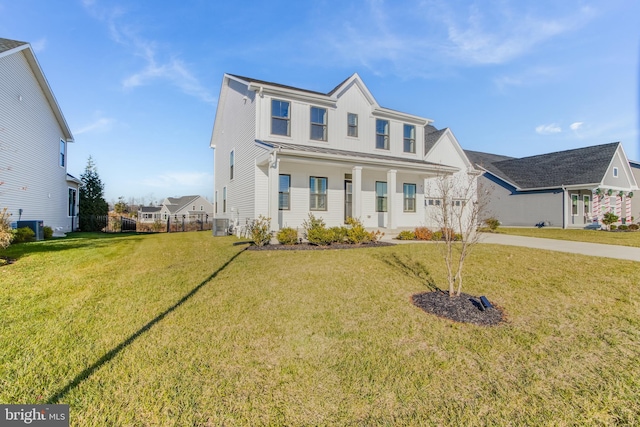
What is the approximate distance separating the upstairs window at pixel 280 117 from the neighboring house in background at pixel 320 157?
4cm

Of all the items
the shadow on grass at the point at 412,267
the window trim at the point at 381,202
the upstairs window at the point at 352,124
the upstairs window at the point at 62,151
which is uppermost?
the upstairs window at the point at 352,124

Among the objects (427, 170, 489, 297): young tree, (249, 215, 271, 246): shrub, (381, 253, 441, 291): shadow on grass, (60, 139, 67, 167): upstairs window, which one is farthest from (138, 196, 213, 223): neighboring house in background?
(427, 170, 489, 297): young tree

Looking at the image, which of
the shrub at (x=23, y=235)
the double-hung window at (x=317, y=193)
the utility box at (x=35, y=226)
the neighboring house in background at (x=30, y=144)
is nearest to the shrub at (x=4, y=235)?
the shrub at (x=23, y=235)

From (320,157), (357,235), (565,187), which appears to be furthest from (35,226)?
(565,187)

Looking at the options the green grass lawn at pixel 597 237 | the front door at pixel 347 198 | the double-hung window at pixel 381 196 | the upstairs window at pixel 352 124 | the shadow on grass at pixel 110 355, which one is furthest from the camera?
the double-hung window at pixel 381 196

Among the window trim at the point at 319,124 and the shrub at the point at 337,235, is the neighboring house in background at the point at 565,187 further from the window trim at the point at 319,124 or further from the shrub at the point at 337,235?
the shrub at the point at 337,235

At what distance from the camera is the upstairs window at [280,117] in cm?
1273

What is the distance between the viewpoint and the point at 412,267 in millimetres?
Result: 6887

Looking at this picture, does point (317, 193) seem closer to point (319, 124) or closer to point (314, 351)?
point (319, 124)

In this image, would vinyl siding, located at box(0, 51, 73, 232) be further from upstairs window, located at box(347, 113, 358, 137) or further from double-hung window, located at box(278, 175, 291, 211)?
upstairs window, located at box(347, 113, 358, 137)

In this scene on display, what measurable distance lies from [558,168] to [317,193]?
824 inches

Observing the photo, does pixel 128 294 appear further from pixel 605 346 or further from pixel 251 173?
pixel 251 173

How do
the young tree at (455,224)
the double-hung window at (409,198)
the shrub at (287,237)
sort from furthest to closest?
1. the double-hung window at (409,198)
2. the shrub at (287,237)
3. the young tree at (455,224)

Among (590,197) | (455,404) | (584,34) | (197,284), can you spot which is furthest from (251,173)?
(590,197)
